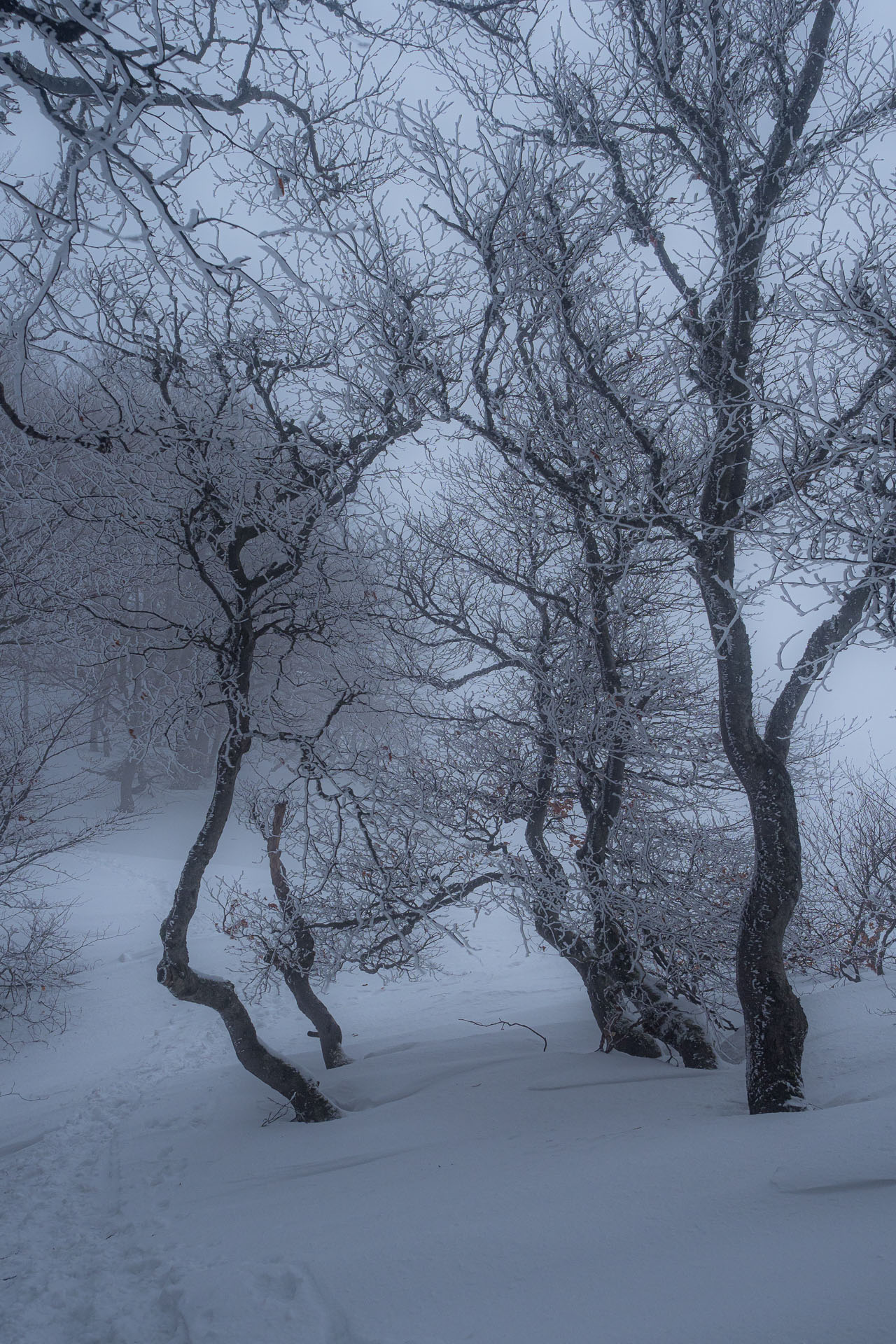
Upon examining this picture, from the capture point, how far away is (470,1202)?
3.65 meters

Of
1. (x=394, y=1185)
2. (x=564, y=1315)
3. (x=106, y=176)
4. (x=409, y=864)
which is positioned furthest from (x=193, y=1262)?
(x=106, y=176)

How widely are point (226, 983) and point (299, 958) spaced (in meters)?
0.74

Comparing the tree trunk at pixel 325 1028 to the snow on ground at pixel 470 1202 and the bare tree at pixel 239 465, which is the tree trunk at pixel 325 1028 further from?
the bare tree at pixel 239 465

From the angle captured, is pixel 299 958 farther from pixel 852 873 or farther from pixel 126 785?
pixel 126 785

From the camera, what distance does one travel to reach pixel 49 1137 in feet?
21.1

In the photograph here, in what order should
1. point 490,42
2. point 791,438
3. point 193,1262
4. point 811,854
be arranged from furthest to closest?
1. point 811,854
2. point 490,42
3. point 791,438
4. point 193,1262

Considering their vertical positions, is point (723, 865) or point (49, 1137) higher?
point (723, 865)

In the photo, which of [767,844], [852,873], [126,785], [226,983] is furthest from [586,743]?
[126,785]

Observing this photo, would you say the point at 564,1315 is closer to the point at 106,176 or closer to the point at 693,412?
the point at 106,176

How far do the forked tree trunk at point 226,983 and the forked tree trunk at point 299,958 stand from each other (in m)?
0.56

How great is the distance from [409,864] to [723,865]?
2709mm

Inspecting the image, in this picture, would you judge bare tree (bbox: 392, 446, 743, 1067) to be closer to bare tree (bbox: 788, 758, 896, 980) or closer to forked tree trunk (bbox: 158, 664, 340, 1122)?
forked tree trunk (bbox: 158, 664, 340, 1122)

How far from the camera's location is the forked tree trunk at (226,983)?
5715 mm

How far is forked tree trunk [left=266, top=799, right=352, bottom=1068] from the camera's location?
6.47 meters
